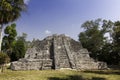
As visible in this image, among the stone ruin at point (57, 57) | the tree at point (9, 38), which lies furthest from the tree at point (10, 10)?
Answer: the tree at point (9, 38)

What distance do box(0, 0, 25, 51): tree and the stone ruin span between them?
6.36m

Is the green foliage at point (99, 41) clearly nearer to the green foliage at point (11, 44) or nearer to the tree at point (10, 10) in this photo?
the green foliage at point (11, 44)

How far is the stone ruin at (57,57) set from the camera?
23312 mm

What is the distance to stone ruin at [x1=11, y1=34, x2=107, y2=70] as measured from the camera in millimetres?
23312

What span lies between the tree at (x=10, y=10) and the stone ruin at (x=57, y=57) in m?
6.36

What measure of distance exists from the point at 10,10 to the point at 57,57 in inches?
349

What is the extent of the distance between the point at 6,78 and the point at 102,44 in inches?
1167

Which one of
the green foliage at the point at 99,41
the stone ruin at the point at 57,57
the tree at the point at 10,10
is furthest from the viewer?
the green foliage at the point at 99,41

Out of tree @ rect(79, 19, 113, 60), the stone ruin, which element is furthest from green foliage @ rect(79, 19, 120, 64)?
the stone ruin

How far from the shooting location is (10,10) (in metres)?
17.9

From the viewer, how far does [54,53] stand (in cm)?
2536

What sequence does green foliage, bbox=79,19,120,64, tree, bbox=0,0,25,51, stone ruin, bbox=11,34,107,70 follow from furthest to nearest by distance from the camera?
green foliage, bbox=79,19,120,64 → stone ruin, bbox=11,34,107,70 → tree, bbox=0,0,25,51

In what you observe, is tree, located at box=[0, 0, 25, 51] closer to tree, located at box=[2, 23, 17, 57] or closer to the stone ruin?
the stone ruin

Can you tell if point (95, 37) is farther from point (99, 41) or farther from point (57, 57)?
point (57, 57)
